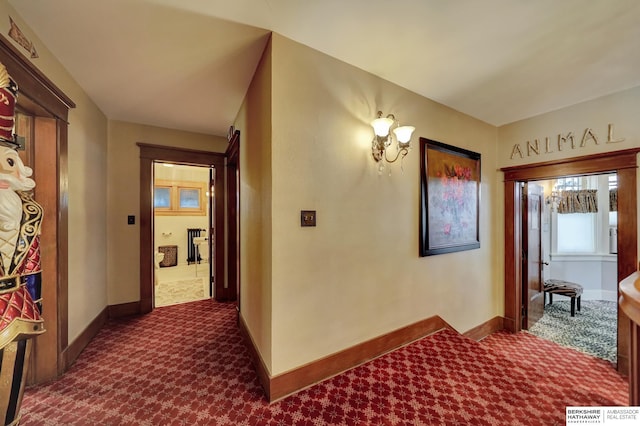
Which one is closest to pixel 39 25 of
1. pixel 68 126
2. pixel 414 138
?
pixel 68 126

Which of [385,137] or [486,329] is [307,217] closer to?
[385,137]

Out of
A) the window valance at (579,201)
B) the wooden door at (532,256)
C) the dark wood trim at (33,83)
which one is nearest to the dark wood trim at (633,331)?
the wooden door at (532,256)

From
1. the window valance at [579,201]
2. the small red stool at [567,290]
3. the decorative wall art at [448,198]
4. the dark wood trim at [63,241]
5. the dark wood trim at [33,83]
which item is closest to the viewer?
the dark wood trim at [33,83]

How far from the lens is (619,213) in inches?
98.5

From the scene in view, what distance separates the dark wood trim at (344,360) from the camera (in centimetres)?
163

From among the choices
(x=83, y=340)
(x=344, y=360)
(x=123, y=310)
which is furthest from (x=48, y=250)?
(x=344, y=360)

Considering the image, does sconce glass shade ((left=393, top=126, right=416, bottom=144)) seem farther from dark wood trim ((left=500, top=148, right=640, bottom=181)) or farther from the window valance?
the window valance

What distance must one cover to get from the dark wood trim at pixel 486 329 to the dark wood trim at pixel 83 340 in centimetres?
416

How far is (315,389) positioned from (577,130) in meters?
4.04

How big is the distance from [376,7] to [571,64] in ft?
6.50

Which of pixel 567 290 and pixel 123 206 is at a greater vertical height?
pixel 123 206

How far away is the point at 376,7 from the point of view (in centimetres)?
146

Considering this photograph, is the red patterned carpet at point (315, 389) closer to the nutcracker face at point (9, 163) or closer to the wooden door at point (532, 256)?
the wooden door at point (532, 256)

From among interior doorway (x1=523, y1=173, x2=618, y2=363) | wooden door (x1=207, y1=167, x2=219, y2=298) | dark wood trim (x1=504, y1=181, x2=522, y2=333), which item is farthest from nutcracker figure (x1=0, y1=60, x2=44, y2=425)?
interior doorway (x1=523, y1=173, x2=618, y2=363)
